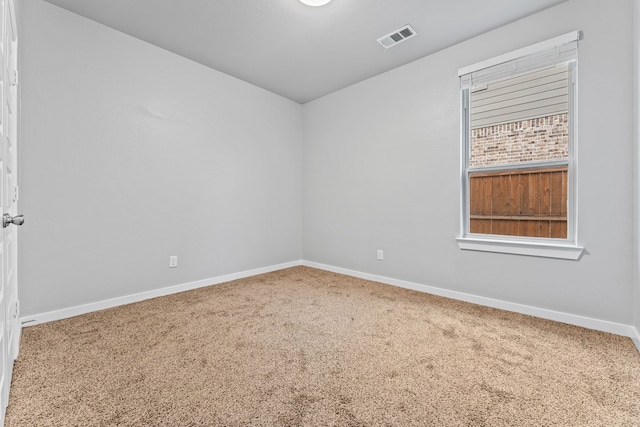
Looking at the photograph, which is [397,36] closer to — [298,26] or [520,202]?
[298,26]

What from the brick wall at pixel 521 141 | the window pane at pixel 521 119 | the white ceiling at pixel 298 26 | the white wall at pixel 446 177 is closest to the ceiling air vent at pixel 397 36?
the white ceiling at pixel 298 26

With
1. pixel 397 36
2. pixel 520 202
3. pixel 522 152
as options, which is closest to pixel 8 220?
pixel 397 36

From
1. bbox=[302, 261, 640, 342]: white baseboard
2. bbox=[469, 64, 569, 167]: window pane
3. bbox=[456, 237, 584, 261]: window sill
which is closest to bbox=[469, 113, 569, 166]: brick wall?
bbox=[469, 64, 569, 167]: window pane

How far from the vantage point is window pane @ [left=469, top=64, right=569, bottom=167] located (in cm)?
241

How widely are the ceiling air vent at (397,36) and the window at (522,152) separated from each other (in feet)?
2.14

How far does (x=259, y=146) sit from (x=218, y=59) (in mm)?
1123

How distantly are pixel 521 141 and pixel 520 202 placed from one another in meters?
0.61

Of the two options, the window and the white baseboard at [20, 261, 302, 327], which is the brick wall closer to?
the window

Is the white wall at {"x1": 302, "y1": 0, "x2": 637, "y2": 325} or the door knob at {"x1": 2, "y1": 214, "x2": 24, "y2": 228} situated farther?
the white wall at {"x1": 302, "y1": 0, "x2": 637, "y2": 325}

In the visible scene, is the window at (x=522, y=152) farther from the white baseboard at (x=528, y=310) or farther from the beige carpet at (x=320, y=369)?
the beige carpet at (x=320, y=369)

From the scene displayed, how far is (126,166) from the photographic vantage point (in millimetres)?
2721

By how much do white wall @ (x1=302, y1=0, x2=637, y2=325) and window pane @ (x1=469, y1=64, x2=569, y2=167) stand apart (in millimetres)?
179

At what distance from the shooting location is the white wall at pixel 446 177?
6.90 ft

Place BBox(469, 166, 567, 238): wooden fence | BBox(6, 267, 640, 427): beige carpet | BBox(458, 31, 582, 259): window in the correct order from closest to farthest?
BBox(6, 267, 640, 427): beige carpet < BBox(458, 31, 582, 259): window < BBox(469, 166, 567, 238): wooden fence
